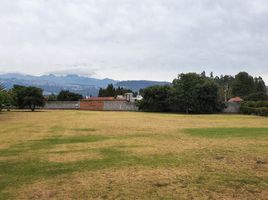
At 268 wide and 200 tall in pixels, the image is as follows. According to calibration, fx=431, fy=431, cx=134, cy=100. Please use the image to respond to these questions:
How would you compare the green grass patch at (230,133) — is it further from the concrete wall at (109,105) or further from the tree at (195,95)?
the concrete wall at (109,105)

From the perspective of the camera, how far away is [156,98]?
270ft

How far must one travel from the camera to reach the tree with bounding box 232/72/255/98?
383ft

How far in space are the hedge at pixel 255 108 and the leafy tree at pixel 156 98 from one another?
559 inches

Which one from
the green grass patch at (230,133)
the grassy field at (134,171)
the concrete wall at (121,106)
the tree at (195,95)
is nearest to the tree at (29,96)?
the concrete wall at (121,106)

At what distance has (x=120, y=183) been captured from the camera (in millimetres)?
11086

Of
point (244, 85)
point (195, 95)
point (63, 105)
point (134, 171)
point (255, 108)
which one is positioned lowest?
point (134, 171)

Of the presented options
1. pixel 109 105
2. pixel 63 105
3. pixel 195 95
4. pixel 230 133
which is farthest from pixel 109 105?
pixel 230 133

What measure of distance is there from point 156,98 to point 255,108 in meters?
20.4

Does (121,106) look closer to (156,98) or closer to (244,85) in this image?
(156,98)

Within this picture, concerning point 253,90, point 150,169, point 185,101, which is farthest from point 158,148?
point 253,90

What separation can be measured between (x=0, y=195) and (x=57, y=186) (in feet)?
4.85

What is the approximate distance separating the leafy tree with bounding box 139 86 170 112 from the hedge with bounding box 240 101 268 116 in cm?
1419

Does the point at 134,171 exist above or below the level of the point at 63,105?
below

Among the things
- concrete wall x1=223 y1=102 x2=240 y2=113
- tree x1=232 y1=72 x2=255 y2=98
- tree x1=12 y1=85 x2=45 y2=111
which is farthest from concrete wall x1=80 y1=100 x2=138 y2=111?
tree x1=232 y1=72 x2=255 y2=98
